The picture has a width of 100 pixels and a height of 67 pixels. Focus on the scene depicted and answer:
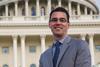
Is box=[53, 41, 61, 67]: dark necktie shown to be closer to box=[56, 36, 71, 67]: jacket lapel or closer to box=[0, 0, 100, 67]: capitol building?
box=[56, 36, 71, 67]: jacket lapel

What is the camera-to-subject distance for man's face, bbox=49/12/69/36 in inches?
202

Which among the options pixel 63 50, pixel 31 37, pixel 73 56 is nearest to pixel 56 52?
pixel 63 50

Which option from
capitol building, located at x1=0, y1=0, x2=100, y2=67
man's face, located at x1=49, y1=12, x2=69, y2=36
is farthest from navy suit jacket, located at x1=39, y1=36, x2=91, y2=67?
capitol building, located at x1=0, y1=0, x2=100, y2=67

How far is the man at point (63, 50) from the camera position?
493cm

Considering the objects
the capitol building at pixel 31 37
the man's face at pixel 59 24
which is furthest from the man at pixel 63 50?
the capitol building at pixel 31 37

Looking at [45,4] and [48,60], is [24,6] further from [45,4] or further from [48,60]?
[48,60]

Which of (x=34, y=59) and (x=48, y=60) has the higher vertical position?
→ (x=48, y=60)

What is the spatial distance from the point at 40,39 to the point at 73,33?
4.72m

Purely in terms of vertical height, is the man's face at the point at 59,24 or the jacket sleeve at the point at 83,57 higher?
the man's face at the point at 59,24

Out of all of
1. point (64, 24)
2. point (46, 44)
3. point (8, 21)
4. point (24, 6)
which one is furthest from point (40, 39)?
point (64, 24)

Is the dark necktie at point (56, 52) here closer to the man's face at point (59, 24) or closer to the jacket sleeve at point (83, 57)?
the man's face at point (59, 24)

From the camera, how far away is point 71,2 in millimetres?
87812

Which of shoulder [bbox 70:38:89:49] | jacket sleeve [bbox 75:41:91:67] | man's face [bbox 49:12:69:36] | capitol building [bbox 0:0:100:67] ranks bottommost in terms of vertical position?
capitol building [bbox 0:0:100:67]

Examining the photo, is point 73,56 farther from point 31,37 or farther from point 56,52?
point 31,37
